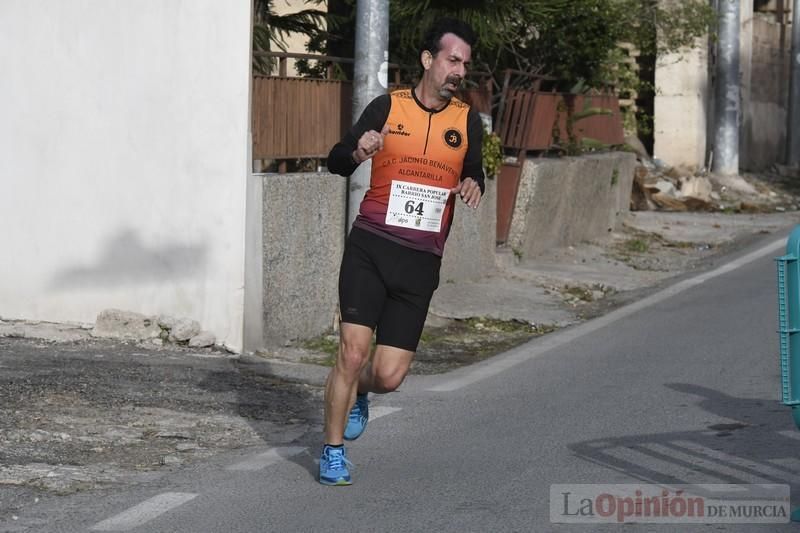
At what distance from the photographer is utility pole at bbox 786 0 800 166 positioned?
34.0 m

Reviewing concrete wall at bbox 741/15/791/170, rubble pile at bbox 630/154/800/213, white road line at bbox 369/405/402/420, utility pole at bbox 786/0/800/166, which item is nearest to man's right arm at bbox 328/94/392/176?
white road line at bbox 369/405/402/420

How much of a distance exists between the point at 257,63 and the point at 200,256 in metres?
1.83

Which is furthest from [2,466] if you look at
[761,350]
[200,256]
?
[761,350]

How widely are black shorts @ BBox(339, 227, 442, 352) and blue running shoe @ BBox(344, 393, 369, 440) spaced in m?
0.37

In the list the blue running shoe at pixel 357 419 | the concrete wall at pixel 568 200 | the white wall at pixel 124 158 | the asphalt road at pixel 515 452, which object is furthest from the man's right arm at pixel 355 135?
the concrete wall at pixel 568 200

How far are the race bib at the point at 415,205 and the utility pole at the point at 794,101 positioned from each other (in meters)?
29.0

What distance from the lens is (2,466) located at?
6.68 metres

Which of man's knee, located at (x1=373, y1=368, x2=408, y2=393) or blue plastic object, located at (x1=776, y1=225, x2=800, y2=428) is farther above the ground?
blue plastic object, located at (x1=776, y1=225, x2=800, y2=428)

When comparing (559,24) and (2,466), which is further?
(559,24)

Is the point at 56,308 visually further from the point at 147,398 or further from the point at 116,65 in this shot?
the point at 147,398

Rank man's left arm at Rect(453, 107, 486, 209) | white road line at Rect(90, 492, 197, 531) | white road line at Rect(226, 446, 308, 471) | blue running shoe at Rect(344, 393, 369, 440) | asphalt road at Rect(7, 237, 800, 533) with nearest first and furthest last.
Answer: white road line at Rect(90, 492, 197, 531), asphalt road at Rect(7, 237, 800, 533), man's left arm at Rect(453, 107, 486, 209), blue running shoe at Rect(344, 393, 369, 440), white road line at Rect(226, 446, 308, 471)

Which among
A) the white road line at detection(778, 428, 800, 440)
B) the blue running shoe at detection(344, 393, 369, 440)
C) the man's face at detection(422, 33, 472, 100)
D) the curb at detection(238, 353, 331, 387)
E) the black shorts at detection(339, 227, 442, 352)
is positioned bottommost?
the curb at detection(238, 353, 331, 387)

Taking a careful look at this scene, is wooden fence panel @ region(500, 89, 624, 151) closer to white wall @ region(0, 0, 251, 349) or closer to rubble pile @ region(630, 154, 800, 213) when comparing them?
rubble pile @ region(630, 154, 800, 213)

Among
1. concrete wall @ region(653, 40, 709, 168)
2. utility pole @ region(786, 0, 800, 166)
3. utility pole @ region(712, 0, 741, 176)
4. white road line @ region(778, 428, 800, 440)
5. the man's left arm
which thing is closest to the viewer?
the man's left arm
